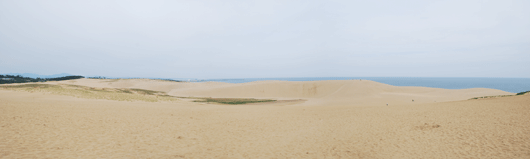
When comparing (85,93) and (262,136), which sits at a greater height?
(85,93)

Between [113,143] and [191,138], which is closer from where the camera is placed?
[113,143]

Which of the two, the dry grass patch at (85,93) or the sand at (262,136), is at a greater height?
the dry grass patch at (85,93)

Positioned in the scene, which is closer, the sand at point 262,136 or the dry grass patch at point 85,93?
the sand at point 262,136

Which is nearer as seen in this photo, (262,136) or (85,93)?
(262,136)

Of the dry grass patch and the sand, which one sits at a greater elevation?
the dry grass patch

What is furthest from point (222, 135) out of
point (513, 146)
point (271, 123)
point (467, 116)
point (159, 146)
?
point (467, 116)

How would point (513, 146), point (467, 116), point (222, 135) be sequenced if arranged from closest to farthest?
point (513, 146)
point (222, 135)
point (467, 116)

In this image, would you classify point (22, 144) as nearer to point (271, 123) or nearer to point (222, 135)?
point (222, 135)

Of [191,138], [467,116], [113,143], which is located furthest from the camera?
[467,116]

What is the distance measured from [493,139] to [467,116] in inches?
205

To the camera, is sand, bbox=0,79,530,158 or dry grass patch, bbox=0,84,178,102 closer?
sand, bbox=0,79,530,158

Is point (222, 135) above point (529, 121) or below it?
below

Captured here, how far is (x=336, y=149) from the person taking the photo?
8.66 meters

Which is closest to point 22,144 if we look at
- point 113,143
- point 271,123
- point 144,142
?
point 113,143
